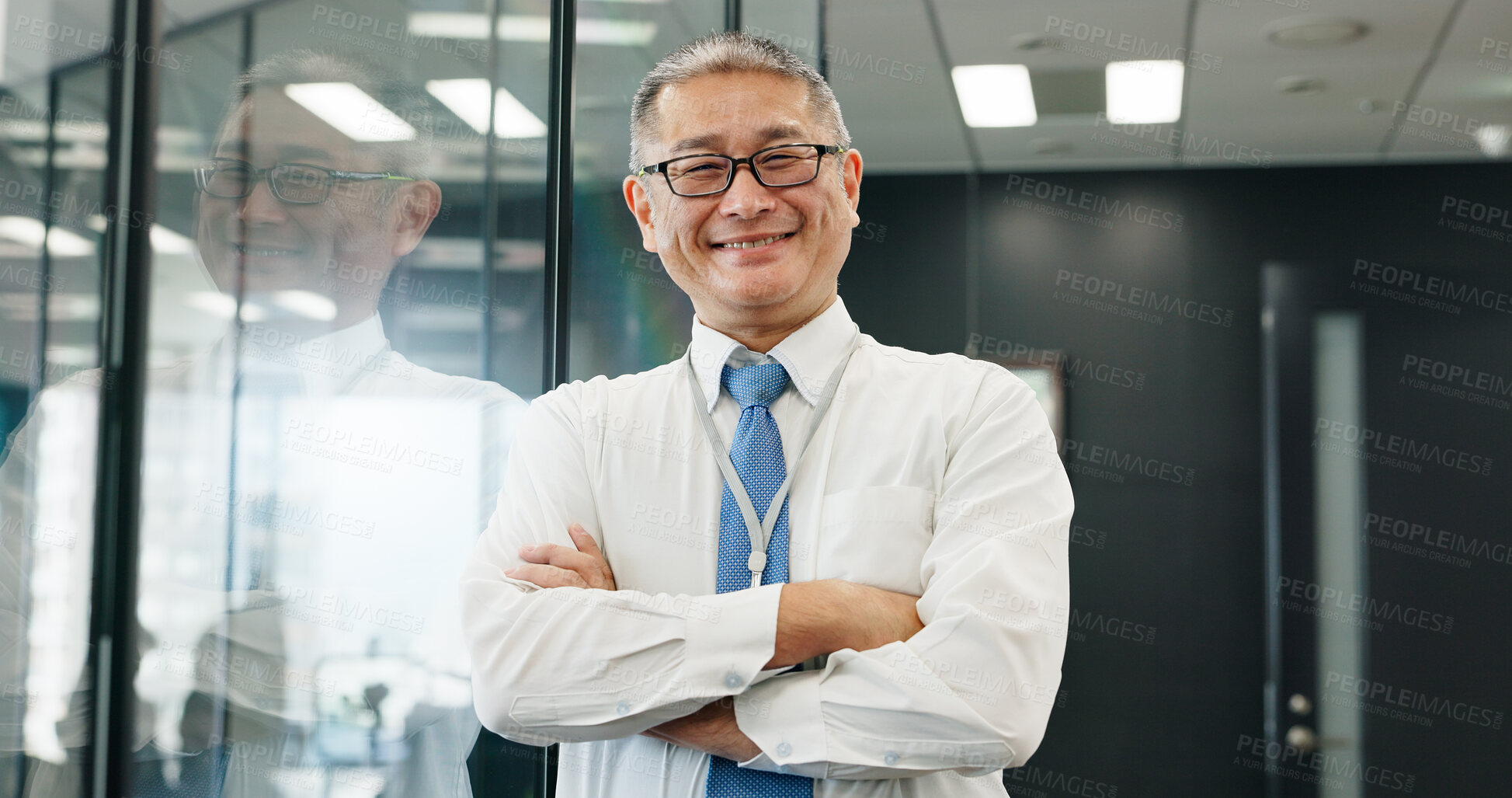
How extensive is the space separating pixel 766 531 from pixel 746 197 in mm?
430

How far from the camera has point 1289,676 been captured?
448 centimetres

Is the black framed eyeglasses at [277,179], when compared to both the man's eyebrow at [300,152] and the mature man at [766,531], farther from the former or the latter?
the mature man at [766,531]

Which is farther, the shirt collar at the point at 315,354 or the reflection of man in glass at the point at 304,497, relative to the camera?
the shirt collar at the point at 315,354

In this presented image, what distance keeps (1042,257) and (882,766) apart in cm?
432

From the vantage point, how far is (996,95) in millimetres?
4266

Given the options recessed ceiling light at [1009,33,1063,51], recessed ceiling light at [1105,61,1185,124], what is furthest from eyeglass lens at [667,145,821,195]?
recessed ceiling light at [1105,61,1185,124]

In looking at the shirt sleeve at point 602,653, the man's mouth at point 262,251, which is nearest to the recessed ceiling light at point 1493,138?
the shirt sleeve at point 602,653

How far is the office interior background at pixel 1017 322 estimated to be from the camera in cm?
107

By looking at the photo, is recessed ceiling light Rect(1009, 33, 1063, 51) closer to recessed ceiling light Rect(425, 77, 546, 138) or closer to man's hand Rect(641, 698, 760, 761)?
recessed ceiling light Rect(425, 77, 546, 138)

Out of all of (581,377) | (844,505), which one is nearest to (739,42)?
(844,505)

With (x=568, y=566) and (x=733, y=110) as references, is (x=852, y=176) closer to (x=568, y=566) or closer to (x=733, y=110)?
(x=733, y=110)

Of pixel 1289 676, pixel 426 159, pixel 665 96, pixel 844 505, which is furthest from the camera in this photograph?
pixel 1289 676

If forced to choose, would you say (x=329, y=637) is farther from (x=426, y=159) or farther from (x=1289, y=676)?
(x=1289, y=676)

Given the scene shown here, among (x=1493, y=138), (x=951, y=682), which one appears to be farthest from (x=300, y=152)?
(x=1493, y=138)
